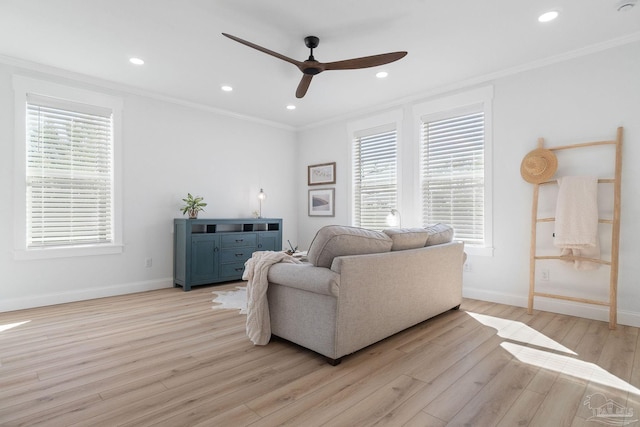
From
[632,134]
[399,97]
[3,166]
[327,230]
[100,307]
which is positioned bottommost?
[100,307]

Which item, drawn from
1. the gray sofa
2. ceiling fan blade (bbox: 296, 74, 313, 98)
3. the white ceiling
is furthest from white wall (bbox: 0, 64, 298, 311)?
the gray sofa

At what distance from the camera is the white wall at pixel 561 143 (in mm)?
3084

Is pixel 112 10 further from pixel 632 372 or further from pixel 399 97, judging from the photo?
pixel 632 372

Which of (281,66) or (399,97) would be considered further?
(399,97)

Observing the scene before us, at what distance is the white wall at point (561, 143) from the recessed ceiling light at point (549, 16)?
0.90 m

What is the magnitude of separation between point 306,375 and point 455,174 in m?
3.24

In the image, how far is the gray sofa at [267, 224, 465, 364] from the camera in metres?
2.24

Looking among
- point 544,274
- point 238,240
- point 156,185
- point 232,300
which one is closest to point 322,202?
point 238,240

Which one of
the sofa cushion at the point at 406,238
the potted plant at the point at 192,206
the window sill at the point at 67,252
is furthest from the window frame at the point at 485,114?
the window sill at the point at 67,252

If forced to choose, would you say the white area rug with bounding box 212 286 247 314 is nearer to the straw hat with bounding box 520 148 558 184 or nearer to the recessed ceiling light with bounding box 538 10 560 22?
the straw hat with bounding box 520 148 558 184

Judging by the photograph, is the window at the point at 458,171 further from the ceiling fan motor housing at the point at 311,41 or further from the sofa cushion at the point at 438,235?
the ceiling fan motor housing at the point at 311,41

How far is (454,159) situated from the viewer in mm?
4293

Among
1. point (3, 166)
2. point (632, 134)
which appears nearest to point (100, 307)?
point (3, 166)

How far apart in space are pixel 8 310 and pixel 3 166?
5.06 ft
